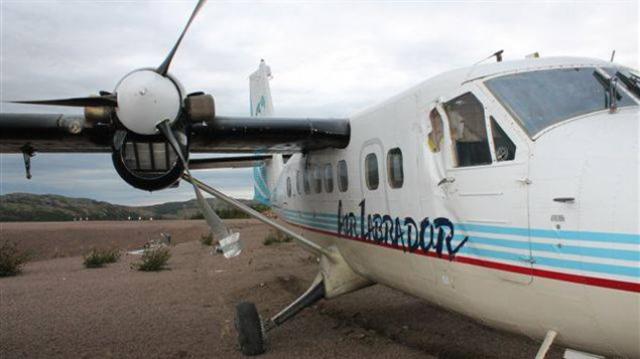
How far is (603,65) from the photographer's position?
467cm

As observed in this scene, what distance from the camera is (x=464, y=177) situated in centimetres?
458

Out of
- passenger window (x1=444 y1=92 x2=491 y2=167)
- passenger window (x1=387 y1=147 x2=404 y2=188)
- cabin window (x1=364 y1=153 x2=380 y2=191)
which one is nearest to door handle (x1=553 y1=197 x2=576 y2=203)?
passenger window (x1=444 y1=92 x2=491 y2=167)

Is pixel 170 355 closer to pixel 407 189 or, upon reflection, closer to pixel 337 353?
pixel 337 353

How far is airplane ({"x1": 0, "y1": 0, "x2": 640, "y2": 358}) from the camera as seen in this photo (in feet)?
11.5

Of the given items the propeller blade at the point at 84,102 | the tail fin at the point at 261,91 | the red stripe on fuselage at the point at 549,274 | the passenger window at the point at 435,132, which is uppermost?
the tail fin at the point at 261,91

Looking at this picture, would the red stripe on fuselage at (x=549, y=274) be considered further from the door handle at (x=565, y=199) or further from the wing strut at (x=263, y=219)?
the wing strut at (x=263, y=219)

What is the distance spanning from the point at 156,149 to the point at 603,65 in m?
4.87

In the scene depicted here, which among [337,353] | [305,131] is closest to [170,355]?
[337,353]

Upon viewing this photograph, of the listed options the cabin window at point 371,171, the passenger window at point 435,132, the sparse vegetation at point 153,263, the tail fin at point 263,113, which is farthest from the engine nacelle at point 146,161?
the sparse vegetation at point 153,263

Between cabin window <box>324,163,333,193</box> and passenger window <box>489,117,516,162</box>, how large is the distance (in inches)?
148

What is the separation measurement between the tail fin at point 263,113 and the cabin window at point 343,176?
498cm

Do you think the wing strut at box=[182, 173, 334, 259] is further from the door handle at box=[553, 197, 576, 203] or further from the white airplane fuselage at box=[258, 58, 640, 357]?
the door handle at box=[553, 197, 576, 203]

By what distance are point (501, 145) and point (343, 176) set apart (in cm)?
341

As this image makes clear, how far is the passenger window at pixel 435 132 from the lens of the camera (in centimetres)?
507
